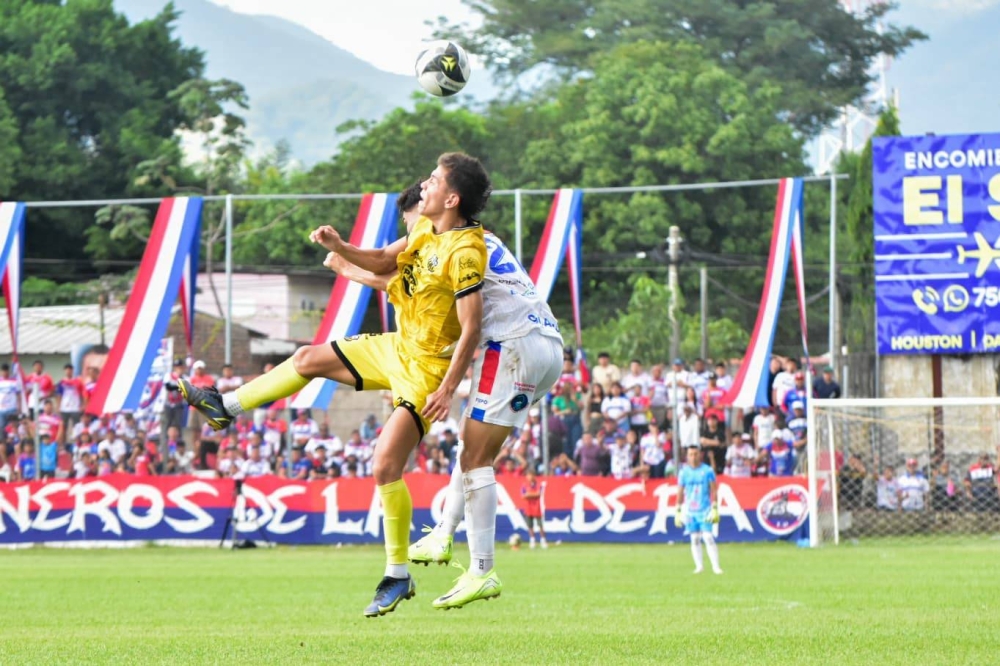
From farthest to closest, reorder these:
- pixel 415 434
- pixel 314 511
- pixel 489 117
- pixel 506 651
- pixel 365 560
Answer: pixel 489 117, pixel 314 511, pixel 365 560, pixel 506 651, pixel 415 434

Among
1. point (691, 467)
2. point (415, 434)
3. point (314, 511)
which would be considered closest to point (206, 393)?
point (415, 434)

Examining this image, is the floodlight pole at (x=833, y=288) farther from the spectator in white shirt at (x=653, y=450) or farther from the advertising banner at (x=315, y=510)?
the spectator in white shirt at (x=653, y=450)

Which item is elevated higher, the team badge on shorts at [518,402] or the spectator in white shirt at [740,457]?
the team badge on shorts at [518,402]

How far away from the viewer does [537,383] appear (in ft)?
28.8

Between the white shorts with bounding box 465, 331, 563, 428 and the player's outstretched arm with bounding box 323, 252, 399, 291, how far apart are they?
73 cm

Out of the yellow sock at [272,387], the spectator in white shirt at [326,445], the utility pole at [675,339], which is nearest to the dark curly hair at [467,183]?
the yellow sock at [272,387]

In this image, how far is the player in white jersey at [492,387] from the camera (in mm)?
8602

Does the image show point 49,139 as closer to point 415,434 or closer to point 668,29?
point 668,29

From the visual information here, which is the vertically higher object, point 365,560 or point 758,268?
point 758,268

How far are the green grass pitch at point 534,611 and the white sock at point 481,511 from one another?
34.8 inches

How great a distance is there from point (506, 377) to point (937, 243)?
62.6 ft

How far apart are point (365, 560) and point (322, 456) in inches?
162

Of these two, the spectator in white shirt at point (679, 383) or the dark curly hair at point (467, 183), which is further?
the spectator in white shirt at point (679, 383)

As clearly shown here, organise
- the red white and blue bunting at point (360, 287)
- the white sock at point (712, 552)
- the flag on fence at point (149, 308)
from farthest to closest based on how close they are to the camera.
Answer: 1. the red white and blue bunting at point (360, 287)
2. the flag on fence at point (149, 308)
3. the white sock at point (712, 552)
